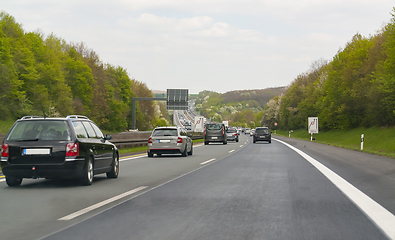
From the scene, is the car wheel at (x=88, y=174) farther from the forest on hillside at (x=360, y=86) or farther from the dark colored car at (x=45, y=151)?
the forest on hillside at (x=360, y=86)

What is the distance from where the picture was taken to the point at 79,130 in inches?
416

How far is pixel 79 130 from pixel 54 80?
2364 inches

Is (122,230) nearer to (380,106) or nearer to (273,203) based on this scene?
(273,203)

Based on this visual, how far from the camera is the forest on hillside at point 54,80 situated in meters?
58.6

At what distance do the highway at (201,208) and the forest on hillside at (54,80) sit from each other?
49906 millimetres

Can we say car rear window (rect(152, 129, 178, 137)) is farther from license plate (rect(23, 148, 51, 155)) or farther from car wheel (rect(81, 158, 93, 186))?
license plate (rect(23, 148, 51, 155))

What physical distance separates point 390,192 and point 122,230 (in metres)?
5.97

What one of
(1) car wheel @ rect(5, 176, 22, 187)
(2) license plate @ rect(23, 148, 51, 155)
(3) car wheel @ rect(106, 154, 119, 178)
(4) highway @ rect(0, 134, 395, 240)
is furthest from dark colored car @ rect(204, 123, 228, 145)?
(2) license plate @ rect(23, 148, 51, 155)

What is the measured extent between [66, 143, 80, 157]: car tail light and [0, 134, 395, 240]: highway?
73 centimetres

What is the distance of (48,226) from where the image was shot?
604 centimetres

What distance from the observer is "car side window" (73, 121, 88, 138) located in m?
10.4

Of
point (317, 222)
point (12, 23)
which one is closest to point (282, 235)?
point (317, 222)

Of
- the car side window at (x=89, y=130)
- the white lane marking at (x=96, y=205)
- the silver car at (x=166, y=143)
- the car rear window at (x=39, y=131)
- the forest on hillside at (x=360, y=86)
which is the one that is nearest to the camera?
the white lane marking at (x=96, y=205)

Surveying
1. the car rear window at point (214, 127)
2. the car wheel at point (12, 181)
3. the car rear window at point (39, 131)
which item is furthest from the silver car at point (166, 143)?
the car rear window at point (214, 127)
